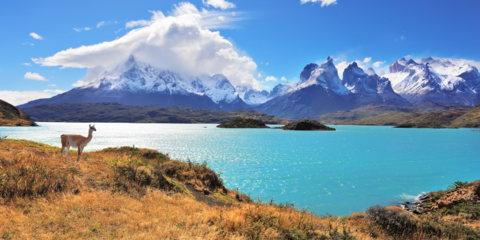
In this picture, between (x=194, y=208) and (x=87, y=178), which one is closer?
(x=194, y=208)

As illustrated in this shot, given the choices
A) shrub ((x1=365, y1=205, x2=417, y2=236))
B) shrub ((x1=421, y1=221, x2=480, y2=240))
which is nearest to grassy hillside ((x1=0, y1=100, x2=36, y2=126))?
shrub ((x1=365, y1=205, x2=417, y2=236))

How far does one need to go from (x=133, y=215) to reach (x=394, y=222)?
1400 cm

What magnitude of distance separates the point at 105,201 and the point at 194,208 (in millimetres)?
4401

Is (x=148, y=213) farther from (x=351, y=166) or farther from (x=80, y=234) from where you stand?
(x=351, y=166)

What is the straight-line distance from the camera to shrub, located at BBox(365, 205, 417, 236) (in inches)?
524

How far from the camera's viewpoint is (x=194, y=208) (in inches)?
491

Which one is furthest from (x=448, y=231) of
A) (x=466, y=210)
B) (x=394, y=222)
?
(x=466, y=210)

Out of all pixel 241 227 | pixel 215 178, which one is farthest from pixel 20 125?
pixel 241 227

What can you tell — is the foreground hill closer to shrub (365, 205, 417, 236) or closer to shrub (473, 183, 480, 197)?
shrub (365, 205, 417, 236)

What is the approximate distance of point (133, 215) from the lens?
406 inches

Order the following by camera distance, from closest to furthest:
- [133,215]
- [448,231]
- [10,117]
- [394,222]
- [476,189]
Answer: [133,215]
[448,231]
[394,222]
[476,189]
[10,117]

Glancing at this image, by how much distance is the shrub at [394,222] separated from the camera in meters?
13.3

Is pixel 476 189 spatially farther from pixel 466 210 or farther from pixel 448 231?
pixel 448 231

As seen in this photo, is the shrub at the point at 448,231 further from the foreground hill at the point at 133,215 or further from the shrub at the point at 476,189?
the shrub at the point at 476,189
